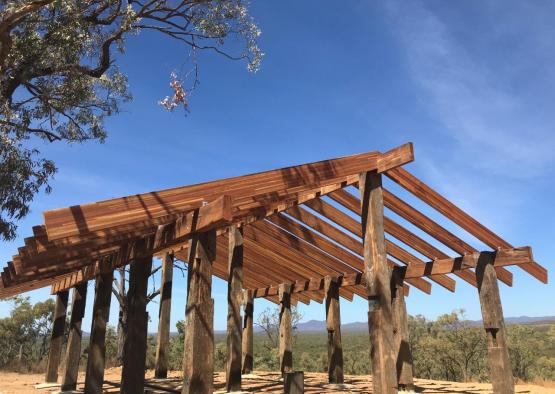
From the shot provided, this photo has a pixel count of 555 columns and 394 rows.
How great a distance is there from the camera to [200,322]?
203 inches

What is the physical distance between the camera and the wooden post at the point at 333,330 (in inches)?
480

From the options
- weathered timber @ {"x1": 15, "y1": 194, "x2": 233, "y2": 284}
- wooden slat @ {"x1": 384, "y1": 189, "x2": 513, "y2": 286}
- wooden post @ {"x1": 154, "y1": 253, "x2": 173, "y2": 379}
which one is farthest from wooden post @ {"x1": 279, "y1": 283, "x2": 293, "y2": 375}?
weathered timber @ {"x1": 15, "y1": 194, "x2": 233, "y2": 284}

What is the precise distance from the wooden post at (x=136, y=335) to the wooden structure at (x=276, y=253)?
16 millimetres

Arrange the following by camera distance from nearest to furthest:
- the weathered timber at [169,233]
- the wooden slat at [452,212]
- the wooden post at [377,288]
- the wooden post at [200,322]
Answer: the weathered timber at [169,233]
the wooden post at [200,322]
the wooden post at [377,288]
the wooden slat at [452,212]

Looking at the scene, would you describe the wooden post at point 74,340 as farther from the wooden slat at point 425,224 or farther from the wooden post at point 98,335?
the wooden slat at point 425,224

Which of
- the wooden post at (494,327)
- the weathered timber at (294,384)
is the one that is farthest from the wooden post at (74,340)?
the wooden post at (494,327)

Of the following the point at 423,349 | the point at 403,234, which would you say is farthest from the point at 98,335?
the point at 423,349

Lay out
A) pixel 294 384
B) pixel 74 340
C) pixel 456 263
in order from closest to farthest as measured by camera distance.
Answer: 1. pixel 294 384
2. pixel 456 263
3. pixel 74 340

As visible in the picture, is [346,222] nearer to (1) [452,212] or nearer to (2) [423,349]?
(1) [452,212]

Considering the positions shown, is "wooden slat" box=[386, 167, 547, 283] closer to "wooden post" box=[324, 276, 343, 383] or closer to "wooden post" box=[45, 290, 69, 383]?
"wooden post" box=[324, 276, 343, 383]

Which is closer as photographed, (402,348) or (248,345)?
(402,348)

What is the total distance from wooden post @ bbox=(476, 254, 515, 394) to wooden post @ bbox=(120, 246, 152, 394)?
232 inches

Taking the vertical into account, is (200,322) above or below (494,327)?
below

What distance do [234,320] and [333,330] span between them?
14.0 feet
